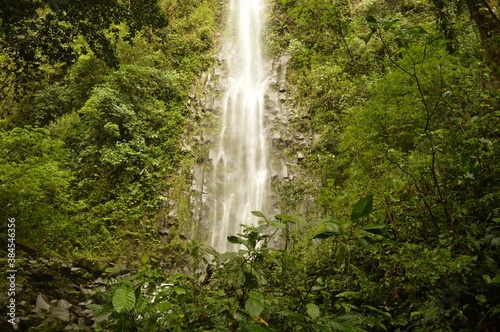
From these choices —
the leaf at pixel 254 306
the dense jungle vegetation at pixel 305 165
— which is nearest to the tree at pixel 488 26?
the dense jungle vegetation at pixel 305 165

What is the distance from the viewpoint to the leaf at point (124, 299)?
4.16ft

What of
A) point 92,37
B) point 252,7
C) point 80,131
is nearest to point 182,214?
point 80,131

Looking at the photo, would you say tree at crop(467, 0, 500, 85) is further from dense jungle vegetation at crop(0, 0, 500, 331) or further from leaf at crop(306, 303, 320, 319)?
leaf at crop(306, 303, 320, 319)

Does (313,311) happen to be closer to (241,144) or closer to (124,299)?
(124,299)

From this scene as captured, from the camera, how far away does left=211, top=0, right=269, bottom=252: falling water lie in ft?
30.2

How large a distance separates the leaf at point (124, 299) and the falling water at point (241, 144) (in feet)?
19.9

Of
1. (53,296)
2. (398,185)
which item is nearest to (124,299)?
(398,185)

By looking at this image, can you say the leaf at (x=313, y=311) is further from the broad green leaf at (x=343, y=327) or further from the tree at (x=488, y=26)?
the tree at (x=488, y=26)

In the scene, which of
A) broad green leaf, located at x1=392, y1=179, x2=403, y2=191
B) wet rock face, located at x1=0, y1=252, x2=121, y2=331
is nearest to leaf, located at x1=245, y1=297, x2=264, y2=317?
broad green leaf, located at x1=392, y1=179, x2=403, y2=191

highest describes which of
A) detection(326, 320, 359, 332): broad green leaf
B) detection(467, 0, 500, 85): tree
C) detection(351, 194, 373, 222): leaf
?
detection(467, 0, 500, 85): tree

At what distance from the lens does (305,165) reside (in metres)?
9.26

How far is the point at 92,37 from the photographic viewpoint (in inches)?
182

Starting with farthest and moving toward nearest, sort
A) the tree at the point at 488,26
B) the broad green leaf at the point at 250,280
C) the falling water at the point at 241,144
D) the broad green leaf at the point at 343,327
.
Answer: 1. the falling water at the point at 241,144
2. the tree at the point at 488,26
3. the broad green leaf at the point at 250,280
4. the broad green leaf at the point at 343,327

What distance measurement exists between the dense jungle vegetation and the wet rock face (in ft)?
1.56
